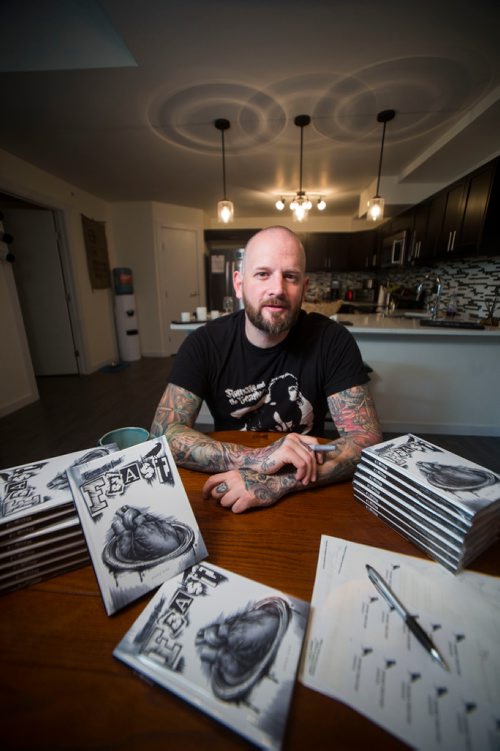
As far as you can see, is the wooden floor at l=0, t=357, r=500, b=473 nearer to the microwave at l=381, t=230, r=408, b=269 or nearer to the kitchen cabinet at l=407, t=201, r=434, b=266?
the kitchen cabinet at l=407, t=201, r=434, b=266

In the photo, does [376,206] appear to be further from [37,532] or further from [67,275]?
[67,275]

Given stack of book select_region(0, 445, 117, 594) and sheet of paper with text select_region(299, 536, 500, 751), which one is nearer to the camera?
sheet of paper with text select_region(299, 536, 500, 751)

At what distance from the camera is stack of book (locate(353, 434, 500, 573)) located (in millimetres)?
472

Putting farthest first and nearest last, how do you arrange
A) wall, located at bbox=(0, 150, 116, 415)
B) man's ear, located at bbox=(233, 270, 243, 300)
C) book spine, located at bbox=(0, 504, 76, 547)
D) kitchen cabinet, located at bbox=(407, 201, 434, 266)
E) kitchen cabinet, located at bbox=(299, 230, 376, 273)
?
1. kitchen cabinet, located at bbox=(299, 230, 376, 273)
2. kitchen cabinet, located at bbox=(407, 201, 434, 266)
3. wall, located at bbox=(0, 150, 116, 415)
4. man's ear, located at bbox=(233, 270, 243, 300)
5. book spine, located at bbox=(0, 504, 76, 547)

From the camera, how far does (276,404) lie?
109cm

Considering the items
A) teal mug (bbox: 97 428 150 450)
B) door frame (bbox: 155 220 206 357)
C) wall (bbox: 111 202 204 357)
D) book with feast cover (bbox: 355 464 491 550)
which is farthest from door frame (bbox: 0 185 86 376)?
book with feast cover (bbox: 355 464 491 550)

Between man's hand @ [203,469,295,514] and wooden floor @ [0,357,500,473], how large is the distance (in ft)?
7.03

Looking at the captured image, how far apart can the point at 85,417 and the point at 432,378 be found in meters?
3.32

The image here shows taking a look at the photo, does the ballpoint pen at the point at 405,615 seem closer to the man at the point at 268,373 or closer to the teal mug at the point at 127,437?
the man at the point at 268,373

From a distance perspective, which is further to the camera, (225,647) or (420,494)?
(420,494)

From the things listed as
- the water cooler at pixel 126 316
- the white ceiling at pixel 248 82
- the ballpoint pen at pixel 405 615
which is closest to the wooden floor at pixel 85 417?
the water cooler at pixel 126 316

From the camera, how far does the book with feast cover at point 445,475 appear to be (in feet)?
1.55

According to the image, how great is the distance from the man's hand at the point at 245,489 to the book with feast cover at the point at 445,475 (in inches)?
8.3

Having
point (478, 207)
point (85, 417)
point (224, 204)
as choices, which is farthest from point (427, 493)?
point (478, 207)
